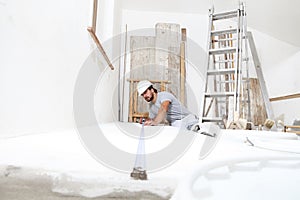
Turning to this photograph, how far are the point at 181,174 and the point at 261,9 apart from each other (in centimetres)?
388

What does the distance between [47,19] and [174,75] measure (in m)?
2.82

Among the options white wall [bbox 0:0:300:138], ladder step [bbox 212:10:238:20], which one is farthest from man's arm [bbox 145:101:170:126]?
ladder step [bbox 212:10:238:20]

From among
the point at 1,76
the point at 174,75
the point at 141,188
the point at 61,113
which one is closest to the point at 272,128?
the point at 174,75

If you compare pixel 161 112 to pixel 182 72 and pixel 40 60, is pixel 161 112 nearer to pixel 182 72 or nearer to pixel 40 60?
pixel 40 60

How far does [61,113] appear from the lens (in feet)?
5.32

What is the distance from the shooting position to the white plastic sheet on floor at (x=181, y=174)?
45 centimetres

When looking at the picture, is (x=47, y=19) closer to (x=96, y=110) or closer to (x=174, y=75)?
(x=96, y=110)

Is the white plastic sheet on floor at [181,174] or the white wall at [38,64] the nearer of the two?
the white plastic sheet on floor at [181,174]

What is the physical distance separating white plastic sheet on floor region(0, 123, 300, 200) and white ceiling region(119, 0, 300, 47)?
3314mm

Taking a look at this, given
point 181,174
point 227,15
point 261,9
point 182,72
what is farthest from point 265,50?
point 181,174

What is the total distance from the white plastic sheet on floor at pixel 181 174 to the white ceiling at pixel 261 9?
3314mm

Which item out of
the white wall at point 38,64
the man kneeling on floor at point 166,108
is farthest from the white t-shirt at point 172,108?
the white wall at point 38,64

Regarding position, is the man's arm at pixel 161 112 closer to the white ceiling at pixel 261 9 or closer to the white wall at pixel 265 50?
the white wall at pixel 265 50

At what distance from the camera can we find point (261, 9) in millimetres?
3785
